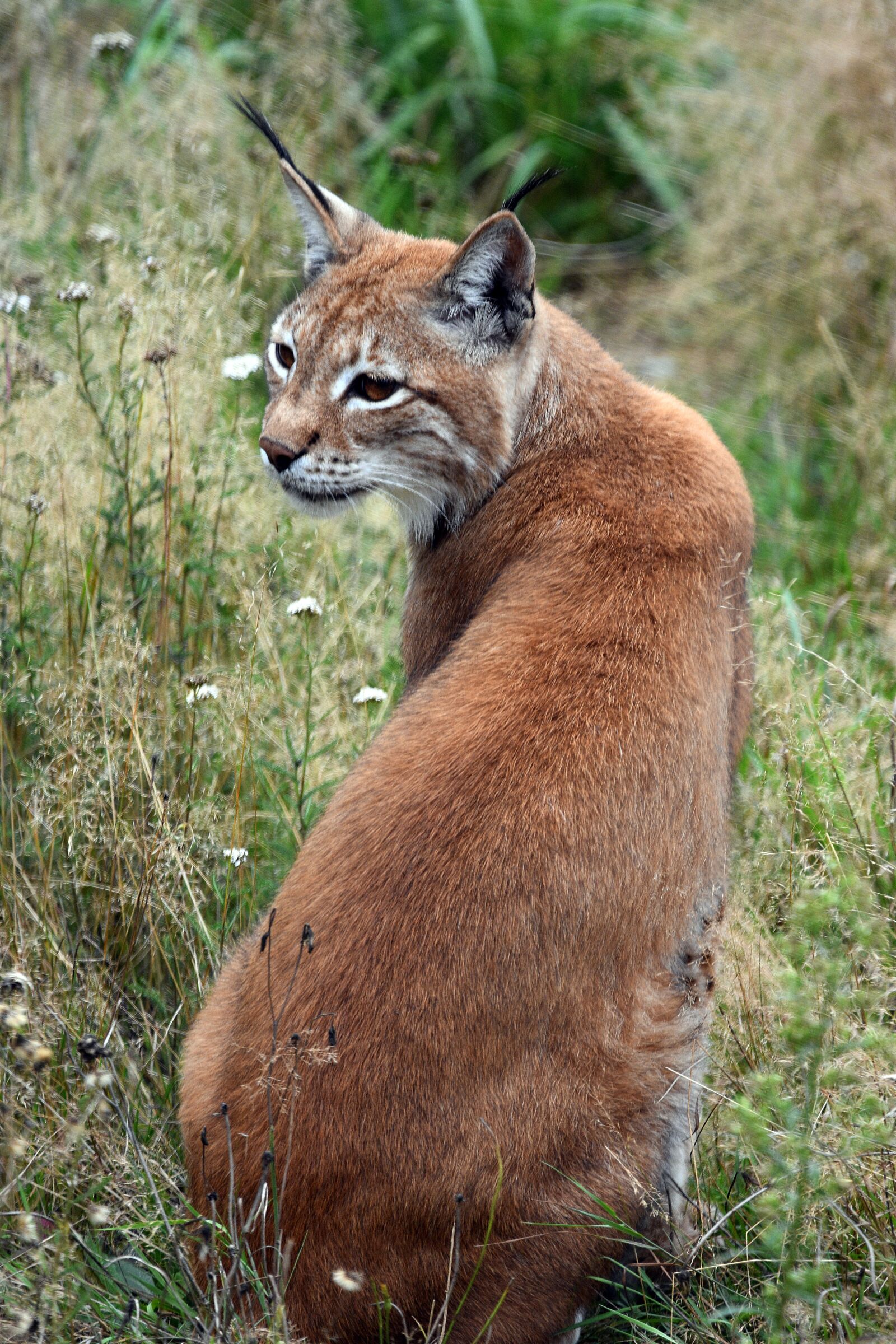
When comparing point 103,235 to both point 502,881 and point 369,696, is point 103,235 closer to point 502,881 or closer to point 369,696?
point 369,696

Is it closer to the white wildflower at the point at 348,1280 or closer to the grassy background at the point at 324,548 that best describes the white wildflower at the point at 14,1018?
the grassy background at the point at 324,548

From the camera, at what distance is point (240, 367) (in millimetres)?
4117

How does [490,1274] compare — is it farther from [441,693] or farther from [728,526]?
[728,526]

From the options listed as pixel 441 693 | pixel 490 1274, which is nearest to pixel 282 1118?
pixel 490 1274

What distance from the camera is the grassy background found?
8.95ft

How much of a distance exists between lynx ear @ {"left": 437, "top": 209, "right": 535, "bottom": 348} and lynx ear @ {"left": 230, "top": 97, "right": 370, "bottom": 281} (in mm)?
465

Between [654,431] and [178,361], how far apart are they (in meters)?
1.57

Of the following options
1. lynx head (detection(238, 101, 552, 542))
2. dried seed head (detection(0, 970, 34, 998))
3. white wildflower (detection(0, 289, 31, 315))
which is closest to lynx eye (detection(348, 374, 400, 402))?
lynx head (detection(238, 101, 552, 542))

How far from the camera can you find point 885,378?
5945 millimetres

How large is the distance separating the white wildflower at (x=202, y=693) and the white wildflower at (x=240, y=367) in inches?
39.0

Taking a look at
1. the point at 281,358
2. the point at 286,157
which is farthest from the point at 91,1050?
the point at 286,157

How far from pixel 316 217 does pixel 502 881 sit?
1992mm

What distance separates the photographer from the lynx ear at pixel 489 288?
3.22m

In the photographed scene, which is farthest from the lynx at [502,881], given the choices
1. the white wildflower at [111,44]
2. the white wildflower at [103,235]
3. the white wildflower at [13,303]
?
the white wildflower at [111,44]
